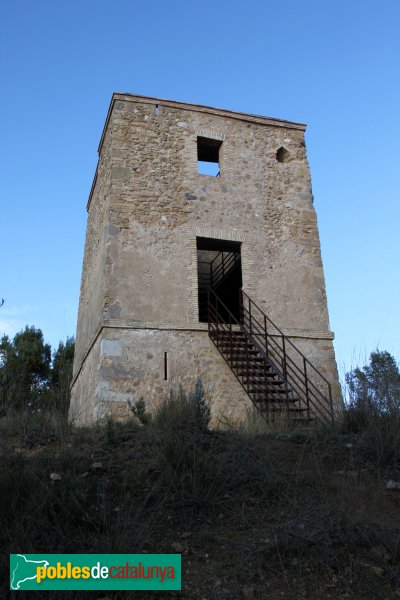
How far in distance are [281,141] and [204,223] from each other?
3.72m

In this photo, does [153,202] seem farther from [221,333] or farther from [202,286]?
[202,286]

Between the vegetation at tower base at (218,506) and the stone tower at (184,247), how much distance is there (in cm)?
449

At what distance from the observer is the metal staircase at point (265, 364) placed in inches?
451

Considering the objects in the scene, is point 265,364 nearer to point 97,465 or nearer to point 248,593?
point 97,465

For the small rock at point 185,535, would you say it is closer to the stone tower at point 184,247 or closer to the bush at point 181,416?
the bush at point 181,416

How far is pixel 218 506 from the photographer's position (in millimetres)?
5680

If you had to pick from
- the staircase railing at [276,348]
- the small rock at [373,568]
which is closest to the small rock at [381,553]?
the small rock at [373,568]

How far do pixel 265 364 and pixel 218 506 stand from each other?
665 cm

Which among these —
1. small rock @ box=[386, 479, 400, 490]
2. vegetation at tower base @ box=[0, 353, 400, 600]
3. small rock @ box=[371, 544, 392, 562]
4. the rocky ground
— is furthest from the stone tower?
small rock @ box=[371, 544, 392, 562]

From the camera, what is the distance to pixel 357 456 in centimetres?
700

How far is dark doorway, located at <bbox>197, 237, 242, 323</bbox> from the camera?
1490cm

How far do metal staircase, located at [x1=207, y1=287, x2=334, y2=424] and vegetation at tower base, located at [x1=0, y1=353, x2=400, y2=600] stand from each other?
3.89m

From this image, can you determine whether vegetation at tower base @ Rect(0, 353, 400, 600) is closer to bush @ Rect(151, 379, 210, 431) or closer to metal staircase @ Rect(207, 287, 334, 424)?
bush @ Rect(151, 379, 210, 431)

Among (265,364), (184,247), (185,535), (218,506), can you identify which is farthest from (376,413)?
(184,247)
